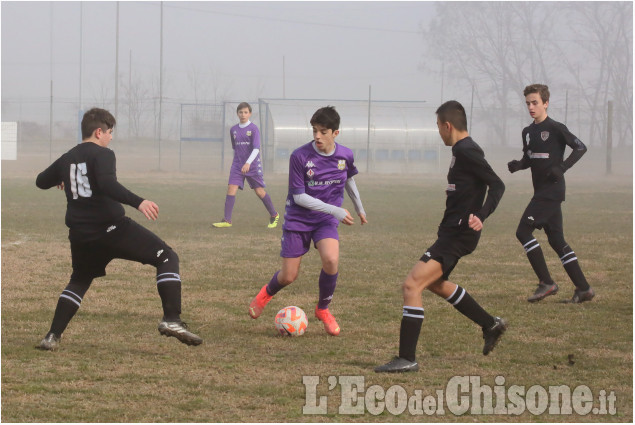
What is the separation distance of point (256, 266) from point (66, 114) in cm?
3963

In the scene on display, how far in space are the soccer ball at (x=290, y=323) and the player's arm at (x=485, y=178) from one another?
1.67m

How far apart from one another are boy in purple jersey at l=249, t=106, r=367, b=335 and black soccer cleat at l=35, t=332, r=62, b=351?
1.67 metres

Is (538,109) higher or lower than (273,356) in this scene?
higher

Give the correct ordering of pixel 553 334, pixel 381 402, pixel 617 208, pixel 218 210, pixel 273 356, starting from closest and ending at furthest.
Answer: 1. pixel 381 402
2. pixel 273 356
3. pixel 553 334
4. pixel 218 210
5. pixel 617 208

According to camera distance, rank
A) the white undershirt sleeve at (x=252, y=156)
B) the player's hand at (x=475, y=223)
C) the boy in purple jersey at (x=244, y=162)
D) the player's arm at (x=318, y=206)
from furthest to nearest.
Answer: the boy in purple jersey at (x=244, y=162)
the white undershirt sleeve at (x=252, y=156)
the player's arm at (x=318, y=206)
the player's hand at (x=475, y=223)

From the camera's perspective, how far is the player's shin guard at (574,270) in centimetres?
834

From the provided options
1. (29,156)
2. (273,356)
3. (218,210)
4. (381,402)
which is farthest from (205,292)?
(29,156)

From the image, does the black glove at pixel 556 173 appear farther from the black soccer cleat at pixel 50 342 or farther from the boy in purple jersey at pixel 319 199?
the black soccer cleat at pixel 50 342

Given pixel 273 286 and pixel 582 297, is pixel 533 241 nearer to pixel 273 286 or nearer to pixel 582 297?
pixel 582 297

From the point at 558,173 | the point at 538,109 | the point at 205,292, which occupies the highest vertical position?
the point at 538,109

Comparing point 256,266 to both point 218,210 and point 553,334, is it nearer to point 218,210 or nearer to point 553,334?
point 553,334

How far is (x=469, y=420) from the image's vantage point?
181 inches

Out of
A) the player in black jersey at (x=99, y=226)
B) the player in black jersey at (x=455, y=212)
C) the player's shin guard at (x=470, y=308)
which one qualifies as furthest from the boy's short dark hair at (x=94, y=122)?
the player's shin guard at (x=470, y=308)

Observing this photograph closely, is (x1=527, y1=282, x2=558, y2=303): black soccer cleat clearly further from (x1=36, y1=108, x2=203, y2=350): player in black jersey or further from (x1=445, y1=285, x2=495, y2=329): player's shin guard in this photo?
(x1=36, y1=108, x2=203, y2=350): player in black jersey
